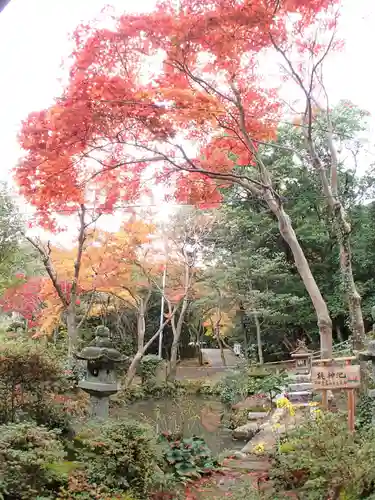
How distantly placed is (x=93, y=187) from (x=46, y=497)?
7.76m

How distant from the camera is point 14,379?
5102 mm

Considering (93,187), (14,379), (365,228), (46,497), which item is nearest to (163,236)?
(93,187)

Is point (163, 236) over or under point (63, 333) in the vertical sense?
over

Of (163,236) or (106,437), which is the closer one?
(106,437)

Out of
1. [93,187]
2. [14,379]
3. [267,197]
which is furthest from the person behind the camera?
[93,187]

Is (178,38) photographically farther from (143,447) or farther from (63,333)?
(63,333)

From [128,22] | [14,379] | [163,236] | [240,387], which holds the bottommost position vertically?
[240,387]

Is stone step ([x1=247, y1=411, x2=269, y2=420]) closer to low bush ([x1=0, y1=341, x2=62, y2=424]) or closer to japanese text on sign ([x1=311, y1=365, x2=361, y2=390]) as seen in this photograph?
japanese text on sign ([x1=311, y1=365, x2=361, y2=390])

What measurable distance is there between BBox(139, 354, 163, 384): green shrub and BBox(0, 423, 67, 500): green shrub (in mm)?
12461

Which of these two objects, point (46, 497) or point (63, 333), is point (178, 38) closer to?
point (46, 497)

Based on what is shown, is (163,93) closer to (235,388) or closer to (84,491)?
(84,491)

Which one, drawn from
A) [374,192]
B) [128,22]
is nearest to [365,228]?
[374,192]

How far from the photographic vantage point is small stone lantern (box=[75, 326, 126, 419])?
599cm

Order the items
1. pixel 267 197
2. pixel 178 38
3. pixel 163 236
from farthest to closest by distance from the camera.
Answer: pixel 163 236, pixel 267 197, pixel 178 38
